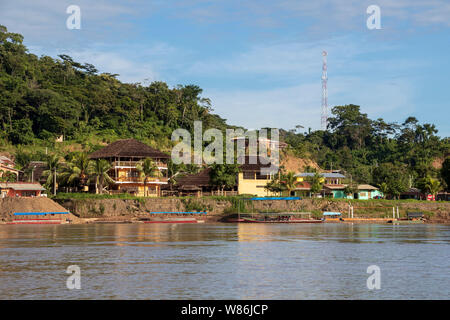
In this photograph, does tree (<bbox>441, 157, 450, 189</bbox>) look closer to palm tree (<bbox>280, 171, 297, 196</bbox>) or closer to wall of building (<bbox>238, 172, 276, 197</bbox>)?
palm tree (<bbox>280, 171, 297, 196</bbox>)

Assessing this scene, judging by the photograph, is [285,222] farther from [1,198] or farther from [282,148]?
[282,148]

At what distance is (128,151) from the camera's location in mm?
87438

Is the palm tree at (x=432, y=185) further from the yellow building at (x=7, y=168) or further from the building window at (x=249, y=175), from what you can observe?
the yellow building at (x=7, y=168)

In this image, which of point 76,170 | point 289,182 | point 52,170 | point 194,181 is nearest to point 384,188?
point 289,182

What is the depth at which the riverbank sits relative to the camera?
7344 cm

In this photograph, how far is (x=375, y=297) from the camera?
22.8 meters

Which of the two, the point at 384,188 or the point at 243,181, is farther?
the point at 384,188

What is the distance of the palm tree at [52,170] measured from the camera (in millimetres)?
79688

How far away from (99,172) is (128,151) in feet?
27.7

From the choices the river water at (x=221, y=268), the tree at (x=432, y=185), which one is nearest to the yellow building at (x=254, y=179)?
the tree at (x=432, y=185)

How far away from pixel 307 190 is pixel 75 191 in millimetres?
39269

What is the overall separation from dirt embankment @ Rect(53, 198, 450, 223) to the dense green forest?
7.92m

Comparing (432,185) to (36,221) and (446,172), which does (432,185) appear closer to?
(446,172)

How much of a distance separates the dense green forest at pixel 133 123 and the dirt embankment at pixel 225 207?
7.92 metres
